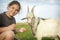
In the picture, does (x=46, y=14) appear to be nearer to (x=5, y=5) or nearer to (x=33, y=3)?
(x=33, y=3)

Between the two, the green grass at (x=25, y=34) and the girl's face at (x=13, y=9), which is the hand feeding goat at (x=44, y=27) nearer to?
the green grass at (x=25, y=34)

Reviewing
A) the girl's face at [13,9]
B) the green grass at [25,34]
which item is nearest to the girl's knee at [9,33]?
the green grass at [25,34]

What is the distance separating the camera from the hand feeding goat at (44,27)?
1.61 metres

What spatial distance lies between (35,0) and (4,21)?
1.07ft

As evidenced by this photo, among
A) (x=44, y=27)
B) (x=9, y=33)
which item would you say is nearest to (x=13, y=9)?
(x=9, y=33)

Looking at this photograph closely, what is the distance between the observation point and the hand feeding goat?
1.61 m

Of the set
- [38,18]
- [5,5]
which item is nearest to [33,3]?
[38,18]

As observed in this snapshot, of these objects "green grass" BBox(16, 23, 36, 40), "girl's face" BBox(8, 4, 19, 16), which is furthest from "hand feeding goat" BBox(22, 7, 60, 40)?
"girl's face" BBox(8, 4, 19, 16)

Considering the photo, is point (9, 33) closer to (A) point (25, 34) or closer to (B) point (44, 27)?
(A) point (25, 34)

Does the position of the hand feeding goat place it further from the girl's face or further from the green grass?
the girl's face

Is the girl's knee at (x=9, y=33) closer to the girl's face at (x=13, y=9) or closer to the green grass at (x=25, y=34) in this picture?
the green grass at (x=25, y=34)

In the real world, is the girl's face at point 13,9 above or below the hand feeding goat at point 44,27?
above

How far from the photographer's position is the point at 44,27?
5.29 ft

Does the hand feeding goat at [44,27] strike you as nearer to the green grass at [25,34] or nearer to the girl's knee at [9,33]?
the green grass at [25,34]
